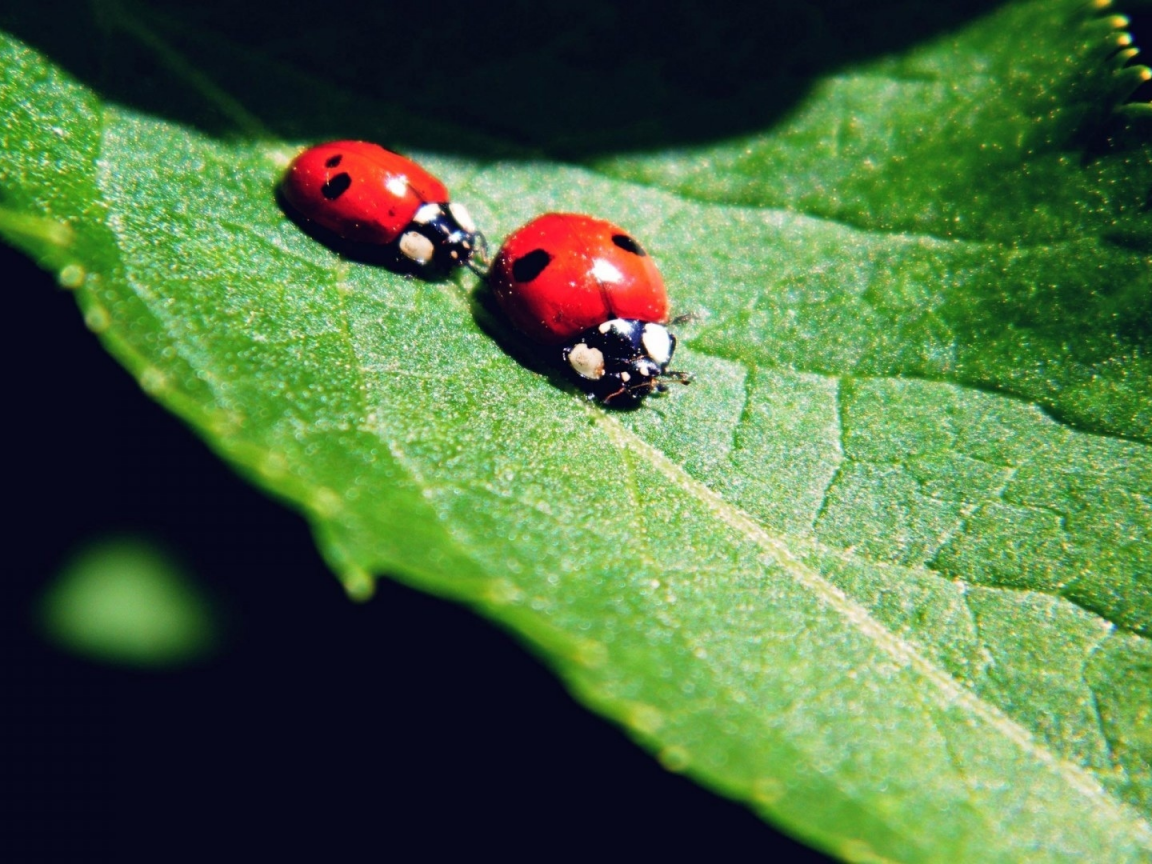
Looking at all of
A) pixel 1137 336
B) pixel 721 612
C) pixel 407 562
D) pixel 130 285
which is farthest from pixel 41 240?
pixel 1137 336

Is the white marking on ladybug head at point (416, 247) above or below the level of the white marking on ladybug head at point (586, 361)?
above

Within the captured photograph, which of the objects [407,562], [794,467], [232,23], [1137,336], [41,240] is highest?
[1137,336]

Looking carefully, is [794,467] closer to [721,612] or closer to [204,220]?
[721,612]

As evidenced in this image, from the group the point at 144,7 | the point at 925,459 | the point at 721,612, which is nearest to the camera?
the point at 721,612

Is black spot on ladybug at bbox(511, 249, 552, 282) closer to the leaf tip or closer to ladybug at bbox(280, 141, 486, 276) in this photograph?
ladybug at bbox(280, 141, 486, 276)

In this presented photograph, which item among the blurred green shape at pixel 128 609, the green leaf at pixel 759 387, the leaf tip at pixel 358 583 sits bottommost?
the blurred green shape at pixel 128 609

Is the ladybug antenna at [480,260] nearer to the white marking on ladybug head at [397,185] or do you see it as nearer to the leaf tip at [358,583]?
the white marking on ladybug head at [397,185]

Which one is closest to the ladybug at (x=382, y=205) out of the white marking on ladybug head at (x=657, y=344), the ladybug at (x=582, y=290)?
the ladybug at (x=582, y=290)
